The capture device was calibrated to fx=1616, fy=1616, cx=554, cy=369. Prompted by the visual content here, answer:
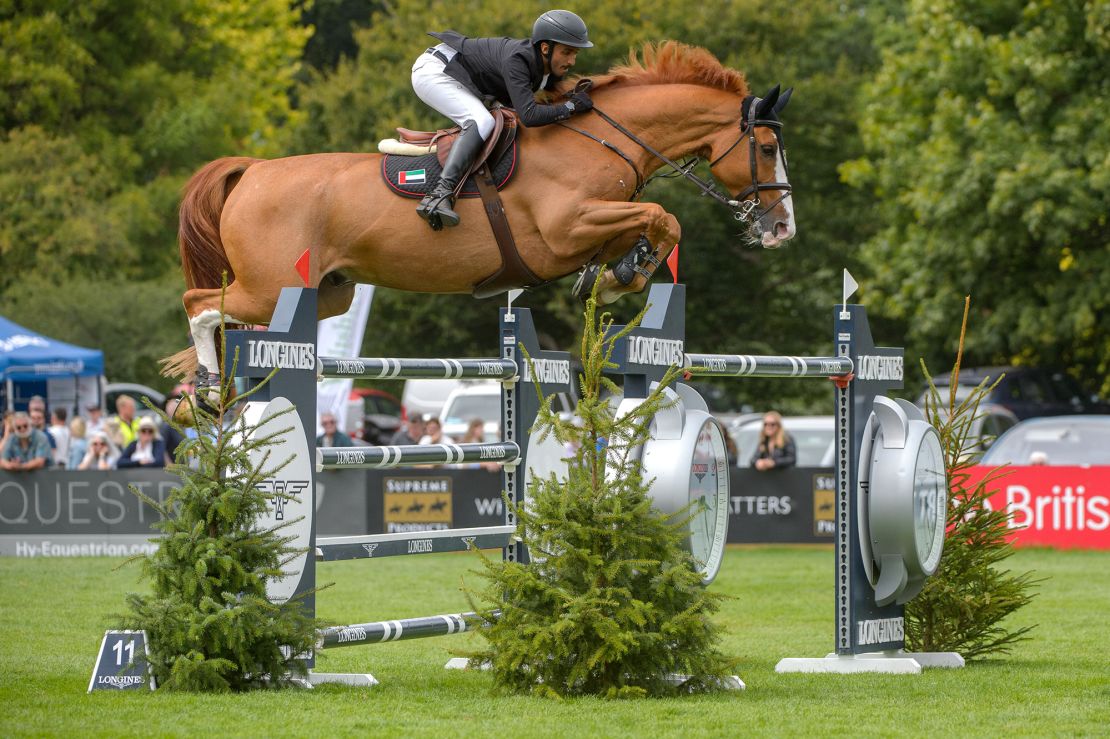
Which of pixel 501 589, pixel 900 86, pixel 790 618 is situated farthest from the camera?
pixel 900 86

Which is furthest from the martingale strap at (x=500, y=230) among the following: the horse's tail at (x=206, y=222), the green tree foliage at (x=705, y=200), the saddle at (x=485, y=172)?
the green tree foliage at (x=705, y=200)

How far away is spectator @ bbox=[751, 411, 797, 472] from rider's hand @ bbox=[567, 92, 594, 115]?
382 inches

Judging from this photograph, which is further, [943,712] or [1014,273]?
[1014,273]

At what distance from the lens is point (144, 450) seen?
54.5ft

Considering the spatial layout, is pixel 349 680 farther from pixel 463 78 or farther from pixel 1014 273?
pixel 1014 273

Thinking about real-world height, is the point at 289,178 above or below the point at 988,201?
below

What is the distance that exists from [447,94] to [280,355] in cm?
183

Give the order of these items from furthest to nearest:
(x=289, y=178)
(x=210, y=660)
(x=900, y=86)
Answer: (x=900, y=86) < (x=289, y=178) < (x=210, y=660)

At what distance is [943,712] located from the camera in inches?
249

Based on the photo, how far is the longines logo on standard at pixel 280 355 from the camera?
21.0 ft

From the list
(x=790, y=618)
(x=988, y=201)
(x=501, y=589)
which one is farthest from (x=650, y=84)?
(x=988, y=201)

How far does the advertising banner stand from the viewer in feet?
54.5

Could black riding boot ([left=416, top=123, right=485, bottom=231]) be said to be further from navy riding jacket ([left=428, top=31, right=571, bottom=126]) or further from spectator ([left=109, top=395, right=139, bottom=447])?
spectator ([left=109, top=395, right=139, bottom=447])

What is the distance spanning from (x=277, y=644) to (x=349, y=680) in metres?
0.68
